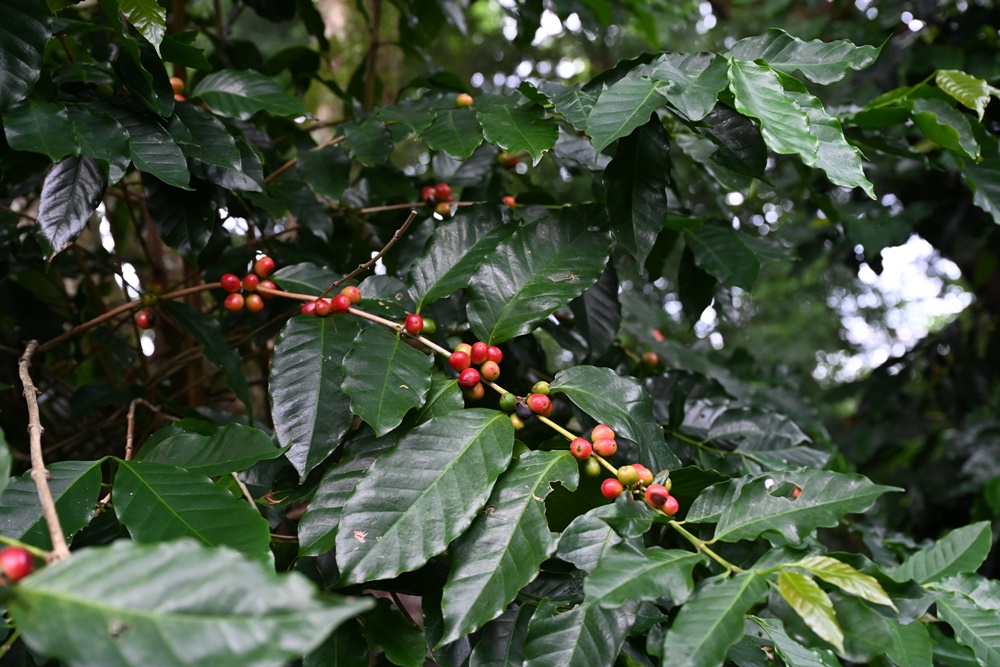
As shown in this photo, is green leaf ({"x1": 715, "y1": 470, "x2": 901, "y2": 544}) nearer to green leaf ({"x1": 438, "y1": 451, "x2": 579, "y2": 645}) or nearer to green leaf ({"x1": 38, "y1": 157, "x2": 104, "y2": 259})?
green leaf ({"x1": 438, "y1": 451, "x2": 579, "y2": 645})

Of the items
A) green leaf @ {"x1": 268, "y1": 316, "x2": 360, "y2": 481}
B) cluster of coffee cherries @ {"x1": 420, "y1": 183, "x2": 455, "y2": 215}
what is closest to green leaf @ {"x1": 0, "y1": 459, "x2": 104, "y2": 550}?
green leaf @ {"x1": 268, "y1": 316, "x2": 360, "y2": 481}

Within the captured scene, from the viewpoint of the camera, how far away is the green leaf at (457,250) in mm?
837

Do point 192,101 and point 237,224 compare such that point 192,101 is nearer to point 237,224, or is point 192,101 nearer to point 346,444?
point 237,224

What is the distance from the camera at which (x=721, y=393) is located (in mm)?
1165

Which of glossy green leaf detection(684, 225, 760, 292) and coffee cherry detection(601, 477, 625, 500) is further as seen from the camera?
glossy green leaf detection(684, 225, 760, 292)

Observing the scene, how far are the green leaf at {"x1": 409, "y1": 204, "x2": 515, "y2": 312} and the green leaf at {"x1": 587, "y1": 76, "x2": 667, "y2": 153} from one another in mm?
201

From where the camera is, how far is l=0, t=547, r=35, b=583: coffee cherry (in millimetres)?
405

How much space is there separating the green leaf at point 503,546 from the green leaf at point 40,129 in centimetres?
52

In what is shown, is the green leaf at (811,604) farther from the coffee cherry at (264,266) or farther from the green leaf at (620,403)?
the coffee cherry at (264,266)

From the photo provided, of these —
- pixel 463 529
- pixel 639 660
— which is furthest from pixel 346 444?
pixel 639 660

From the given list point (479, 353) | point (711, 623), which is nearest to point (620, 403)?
point (479, 353)

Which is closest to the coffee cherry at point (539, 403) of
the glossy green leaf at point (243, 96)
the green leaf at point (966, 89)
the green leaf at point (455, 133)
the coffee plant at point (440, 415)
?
the coffee plant at point (440, 415)

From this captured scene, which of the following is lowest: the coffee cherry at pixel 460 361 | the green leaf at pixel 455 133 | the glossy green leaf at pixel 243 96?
the coffee cherry at pixel 460 361

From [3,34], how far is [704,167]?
0.85 m
